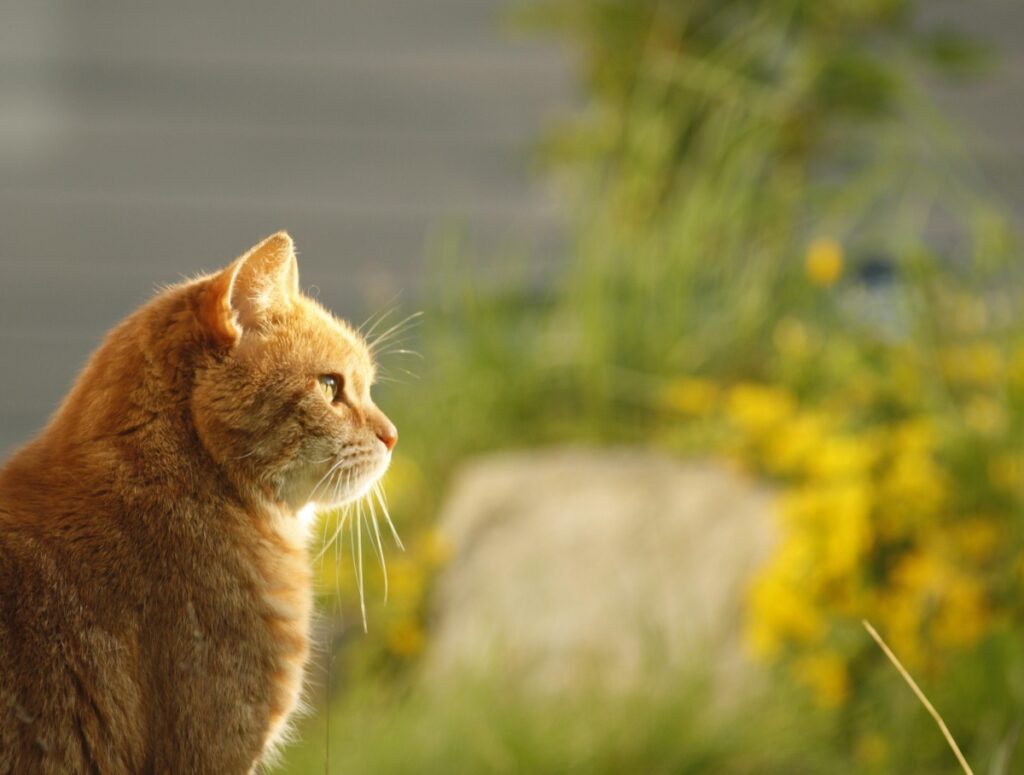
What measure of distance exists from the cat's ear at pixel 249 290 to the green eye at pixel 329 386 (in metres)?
0.09

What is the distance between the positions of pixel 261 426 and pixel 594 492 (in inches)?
91.7

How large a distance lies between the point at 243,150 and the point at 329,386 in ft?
15.6

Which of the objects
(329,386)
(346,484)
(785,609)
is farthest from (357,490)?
(785,609)

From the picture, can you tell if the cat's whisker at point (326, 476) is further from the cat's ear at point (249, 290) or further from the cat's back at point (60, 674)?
the cat's back at point (60, 674)

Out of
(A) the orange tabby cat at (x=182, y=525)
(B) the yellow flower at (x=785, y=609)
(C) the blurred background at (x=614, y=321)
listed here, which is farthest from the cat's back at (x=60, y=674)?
(B) the yellow flower at (x=785, y=609)

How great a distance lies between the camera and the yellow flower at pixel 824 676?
296 cm

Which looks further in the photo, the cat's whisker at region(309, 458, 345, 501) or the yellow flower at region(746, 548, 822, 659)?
the yellow flower at region(746, 548, 822, 659)

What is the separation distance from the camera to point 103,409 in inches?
53.2

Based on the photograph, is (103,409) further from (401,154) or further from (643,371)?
(401,154)

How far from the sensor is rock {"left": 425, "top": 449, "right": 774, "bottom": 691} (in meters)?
3.17

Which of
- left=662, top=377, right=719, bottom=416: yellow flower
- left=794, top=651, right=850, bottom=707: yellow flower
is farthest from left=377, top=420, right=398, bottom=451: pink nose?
left=662, top=377, right=719, bottom=416: yellow flower

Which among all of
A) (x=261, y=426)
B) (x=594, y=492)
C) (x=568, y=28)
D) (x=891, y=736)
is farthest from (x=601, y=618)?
(x=568, y=28)

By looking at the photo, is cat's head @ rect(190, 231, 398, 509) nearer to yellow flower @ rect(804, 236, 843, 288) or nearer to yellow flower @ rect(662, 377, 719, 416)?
yellow flower @ rect(804, 236, 843, 288)

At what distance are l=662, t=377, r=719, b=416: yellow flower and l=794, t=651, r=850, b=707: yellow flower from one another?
38.3 inches
